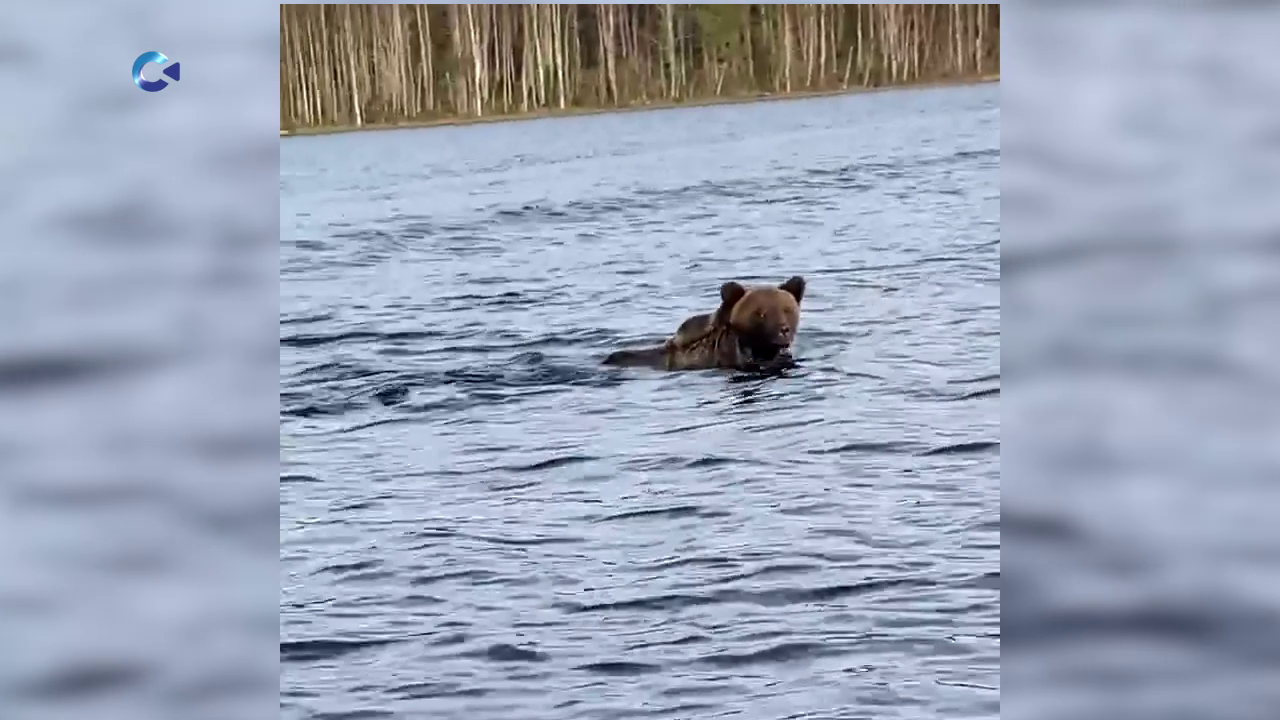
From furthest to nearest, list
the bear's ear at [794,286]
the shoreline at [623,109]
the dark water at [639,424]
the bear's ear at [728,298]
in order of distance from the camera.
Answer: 1. the bear's ear at [728,298]
2. the bear's ear at [794,286]
3. the shoreline at [623,109]
4. the dark water at [639,424]

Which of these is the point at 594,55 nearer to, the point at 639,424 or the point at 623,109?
the point at 623,109

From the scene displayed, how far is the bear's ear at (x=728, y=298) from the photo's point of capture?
12.3 feet

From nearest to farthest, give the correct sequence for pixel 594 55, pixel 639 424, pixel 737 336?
pixel 594 55, pixel 639 424, pixel 737 336

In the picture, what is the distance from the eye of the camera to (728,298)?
395cm

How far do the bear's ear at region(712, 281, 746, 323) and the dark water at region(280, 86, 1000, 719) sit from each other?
0.06 metres

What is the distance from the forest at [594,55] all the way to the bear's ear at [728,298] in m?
0.58

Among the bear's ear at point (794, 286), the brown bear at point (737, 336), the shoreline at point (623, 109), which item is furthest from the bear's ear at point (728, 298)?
the shoreline at point (623, 109)
